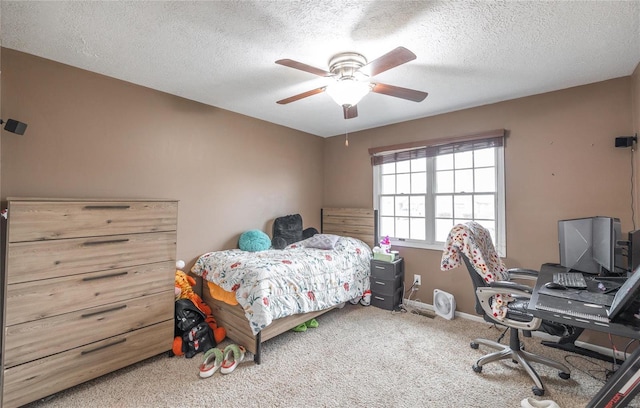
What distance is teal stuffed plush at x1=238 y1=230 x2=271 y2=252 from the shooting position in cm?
320

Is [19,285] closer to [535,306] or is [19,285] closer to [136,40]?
[136,40]

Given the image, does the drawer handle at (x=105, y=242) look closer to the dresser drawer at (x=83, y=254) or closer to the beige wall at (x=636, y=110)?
the dresser drawer at (x=83, y=254)

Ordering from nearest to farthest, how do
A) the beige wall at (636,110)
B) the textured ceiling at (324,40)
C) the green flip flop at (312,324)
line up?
the textured ceiling at (324,40), the beige wall at (636,110), the green flip flop at (312,324)

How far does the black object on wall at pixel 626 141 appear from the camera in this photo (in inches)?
87.9

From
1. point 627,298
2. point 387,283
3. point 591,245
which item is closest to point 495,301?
point 591,245

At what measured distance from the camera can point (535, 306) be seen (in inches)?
57.4

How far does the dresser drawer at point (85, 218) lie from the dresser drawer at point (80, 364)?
2.61 feet

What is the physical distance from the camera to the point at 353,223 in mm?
4027

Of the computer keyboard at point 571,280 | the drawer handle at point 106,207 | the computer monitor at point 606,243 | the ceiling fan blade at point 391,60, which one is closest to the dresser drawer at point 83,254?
the drawer handle at point 106,207

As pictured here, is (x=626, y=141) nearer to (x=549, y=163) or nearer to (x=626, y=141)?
(x=626, y=141)

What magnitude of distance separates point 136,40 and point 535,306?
9.67 feet

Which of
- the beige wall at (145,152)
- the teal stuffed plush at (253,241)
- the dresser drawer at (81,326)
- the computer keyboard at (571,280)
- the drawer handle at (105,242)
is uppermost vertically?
the beige wall at (145,152)

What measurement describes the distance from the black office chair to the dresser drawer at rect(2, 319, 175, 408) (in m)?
2.46

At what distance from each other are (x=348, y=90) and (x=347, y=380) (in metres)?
2.09
